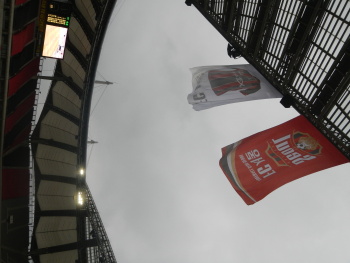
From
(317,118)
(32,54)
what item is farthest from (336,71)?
(32,54)

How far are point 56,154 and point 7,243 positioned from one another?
606 centimetres

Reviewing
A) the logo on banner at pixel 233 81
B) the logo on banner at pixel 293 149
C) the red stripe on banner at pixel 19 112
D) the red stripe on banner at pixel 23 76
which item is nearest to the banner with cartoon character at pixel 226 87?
the logo on banner at pixel 233 81

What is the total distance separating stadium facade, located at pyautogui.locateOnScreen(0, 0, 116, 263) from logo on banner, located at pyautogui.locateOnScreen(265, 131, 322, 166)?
12811 millimetres

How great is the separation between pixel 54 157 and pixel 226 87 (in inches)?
540

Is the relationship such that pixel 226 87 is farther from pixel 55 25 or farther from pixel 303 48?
pixel 55 25

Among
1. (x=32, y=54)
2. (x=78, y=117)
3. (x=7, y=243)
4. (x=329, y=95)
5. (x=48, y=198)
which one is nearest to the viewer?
(x=329, y=95)

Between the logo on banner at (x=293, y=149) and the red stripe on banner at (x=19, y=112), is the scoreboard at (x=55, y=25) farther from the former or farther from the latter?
the logo on banner at (x=293, y=149)

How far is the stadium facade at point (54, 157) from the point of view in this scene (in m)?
18.3

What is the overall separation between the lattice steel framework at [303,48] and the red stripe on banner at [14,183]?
15.0 metres

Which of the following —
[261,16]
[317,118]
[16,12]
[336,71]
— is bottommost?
[317,118]

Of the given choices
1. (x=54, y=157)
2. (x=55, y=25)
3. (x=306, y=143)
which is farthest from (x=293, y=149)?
(x=54, y=157)

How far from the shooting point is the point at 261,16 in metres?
13.0

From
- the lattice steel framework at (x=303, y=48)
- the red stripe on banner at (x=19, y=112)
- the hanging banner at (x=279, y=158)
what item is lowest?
the hanging banner at (x=279, y=158)

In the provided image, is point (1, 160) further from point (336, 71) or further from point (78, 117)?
point (336, 71)
